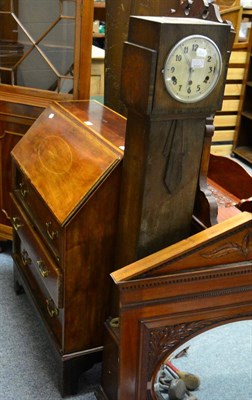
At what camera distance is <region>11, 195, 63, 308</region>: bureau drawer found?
177cm

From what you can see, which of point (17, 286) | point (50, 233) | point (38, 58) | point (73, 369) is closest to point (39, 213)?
point (50, 233)

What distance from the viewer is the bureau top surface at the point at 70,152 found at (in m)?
1.64

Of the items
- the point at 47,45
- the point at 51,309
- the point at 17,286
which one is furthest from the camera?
the point at 17,286

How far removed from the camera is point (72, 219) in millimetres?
1619

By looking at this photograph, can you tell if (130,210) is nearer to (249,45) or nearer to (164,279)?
(164,279)

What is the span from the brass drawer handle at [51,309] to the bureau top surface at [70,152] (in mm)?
422

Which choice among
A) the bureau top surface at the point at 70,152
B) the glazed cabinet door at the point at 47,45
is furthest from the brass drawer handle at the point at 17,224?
the glazed cabinet door at the point at 47,45

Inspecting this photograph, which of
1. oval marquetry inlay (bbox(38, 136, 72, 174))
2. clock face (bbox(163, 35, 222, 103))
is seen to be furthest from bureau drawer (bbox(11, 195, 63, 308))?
clock face (bbox(163, 35, 222, 103))

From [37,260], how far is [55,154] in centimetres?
44

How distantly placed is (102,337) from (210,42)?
1164 millimetres

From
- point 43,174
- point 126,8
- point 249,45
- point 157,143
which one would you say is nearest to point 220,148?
point 249,45

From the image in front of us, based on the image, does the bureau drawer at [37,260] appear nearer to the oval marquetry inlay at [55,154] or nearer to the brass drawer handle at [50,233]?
the brass drawer handle at [50,233]

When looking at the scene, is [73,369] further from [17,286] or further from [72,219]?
[17,286]

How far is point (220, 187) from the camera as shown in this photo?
2.00 meters
